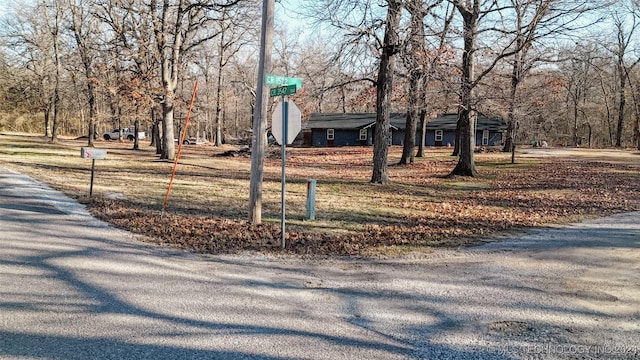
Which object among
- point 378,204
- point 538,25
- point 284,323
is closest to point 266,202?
point 378,204

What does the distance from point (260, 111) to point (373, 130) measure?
159 ft

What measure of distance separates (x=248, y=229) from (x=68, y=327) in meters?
4.20

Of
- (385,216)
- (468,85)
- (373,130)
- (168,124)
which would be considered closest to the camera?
(385,216)

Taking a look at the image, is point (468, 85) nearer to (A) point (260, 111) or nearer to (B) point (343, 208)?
(B) point (343, 208)

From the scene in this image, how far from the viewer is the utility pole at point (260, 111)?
7.98 meters

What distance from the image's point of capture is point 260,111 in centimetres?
802

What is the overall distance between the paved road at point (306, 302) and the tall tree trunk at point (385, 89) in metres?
8.07

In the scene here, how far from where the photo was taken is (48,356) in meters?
3.32

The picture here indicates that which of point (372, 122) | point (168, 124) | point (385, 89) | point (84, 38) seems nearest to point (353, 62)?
point (385, 89)

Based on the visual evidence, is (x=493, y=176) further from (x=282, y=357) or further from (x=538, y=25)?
(x=282, y=357)

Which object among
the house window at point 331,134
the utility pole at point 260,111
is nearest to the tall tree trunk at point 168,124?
the utility pole at point 260,111

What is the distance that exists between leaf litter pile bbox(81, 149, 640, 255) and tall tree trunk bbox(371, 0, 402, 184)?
818 mm

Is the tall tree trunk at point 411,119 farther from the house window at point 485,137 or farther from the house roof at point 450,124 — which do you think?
the house window at point 485,137

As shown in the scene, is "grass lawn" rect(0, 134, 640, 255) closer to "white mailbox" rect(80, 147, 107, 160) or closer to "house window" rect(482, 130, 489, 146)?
"white mailbox" rect(80, 147, 107, 160)
